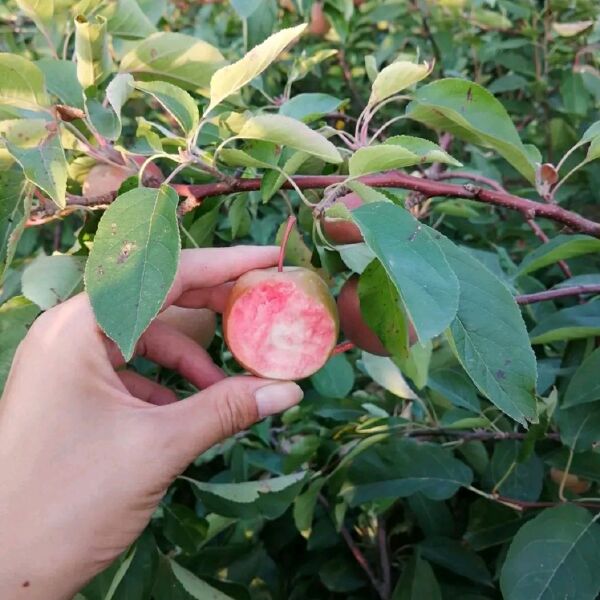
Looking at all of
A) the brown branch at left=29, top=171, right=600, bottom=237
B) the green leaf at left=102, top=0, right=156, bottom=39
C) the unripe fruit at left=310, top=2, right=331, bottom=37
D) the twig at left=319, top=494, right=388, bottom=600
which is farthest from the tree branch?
the unripe fruit at left=310, top=2, right=331, bottom=37

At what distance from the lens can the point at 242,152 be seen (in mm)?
672

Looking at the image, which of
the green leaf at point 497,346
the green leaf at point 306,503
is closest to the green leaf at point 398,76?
the green leaf at point 497,346

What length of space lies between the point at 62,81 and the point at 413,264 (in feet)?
1.65

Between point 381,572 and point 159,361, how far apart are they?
0.57 metres

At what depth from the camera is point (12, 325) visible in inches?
32.8

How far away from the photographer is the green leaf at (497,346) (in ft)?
2.01

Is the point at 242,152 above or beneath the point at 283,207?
above

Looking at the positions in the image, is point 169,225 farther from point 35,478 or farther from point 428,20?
point 428,20

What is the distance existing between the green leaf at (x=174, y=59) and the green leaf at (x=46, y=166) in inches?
10.9

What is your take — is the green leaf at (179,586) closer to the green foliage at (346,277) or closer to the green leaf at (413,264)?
the green foliage at (346,277)

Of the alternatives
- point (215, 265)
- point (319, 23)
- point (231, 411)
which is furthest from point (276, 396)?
point (319, 23)

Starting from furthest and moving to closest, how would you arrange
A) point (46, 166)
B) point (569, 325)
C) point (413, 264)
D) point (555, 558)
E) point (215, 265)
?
1. point (569, 325)
2. point (555, 558)
3. point (215, 265)
4. point (46, 166)
5. point (413, 264)

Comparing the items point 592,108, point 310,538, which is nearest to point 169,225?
point 310,538

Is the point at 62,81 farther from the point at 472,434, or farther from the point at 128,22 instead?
the point at 472,434
